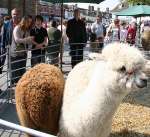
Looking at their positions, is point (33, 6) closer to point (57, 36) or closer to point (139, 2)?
point (139, 2)

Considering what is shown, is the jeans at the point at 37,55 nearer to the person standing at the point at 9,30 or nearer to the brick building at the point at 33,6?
the person standing at the point at 9,30

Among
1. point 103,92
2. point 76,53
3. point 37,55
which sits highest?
point 103,92

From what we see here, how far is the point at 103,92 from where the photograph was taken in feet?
14.7

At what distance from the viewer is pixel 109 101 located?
449 cm

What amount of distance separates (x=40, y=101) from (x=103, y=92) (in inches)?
32.4

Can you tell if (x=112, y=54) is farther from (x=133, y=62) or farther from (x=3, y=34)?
(x=3, y=34)

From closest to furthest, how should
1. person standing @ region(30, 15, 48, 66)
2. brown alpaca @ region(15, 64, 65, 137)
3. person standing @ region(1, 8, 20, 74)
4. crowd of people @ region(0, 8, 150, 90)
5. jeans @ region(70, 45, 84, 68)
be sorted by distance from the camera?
brown alpaca @ region(15, 64, 65, 137)
crowd of people @ region(0, 8, 150, 90)
person standing @ region(1, 8, 20, 74)
person standing @ region(30, 15, 48, 66)
jeans @ region(70, 45, 84, 68)

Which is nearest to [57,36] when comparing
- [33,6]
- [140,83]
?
[140,83]

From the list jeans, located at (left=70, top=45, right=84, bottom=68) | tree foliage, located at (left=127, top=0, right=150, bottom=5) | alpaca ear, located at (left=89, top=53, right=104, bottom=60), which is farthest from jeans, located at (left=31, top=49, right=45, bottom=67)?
tree foliage, located at (left=127, top=0, right=150, bottom=5)

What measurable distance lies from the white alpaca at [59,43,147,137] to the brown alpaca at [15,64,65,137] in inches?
6.2

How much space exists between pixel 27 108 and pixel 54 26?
27.9 feet

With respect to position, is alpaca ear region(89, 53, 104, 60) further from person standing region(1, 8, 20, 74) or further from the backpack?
the backpack

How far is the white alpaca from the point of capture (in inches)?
175

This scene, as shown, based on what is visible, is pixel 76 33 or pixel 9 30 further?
pixel 76 33
